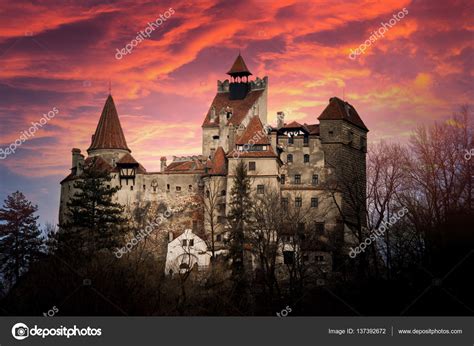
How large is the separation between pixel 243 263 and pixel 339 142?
40.0 ft

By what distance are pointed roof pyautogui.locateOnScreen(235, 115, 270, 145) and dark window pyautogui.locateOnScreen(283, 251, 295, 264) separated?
8438mm

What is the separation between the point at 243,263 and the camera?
→ 34781 mm

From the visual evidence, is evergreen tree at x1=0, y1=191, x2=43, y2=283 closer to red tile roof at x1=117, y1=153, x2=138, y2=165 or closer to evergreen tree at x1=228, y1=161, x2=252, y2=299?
evergreen tree at x1=228, y1=161, x2=252, y2=299

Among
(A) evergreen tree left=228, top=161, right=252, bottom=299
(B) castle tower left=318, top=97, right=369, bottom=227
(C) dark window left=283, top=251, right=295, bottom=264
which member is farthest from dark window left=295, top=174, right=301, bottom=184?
(C) dark window left=283, top=251, right=295, bottom=264

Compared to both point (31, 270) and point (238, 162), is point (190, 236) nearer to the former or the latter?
point (238, 162)

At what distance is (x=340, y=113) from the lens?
146 ft

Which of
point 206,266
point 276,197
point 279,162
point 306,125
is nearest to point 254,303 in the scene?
point 206,266

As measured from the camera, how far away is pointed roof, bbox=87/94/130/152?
48500mm

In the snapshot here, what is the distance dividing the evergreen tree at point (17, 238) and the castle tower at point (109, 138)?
13849 mm

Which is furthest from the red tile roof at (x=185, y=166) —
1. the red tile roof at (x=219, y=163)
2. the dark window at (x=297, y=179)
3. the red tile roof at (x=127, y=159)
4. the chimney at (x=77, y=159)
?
the dark window at (x=297, y=179)

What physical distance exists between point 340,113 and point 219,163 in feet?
24.6

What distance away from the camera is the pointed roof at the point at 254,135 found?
42438 mm

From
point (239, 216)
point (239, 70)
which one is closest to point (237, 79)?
point (239, 70)

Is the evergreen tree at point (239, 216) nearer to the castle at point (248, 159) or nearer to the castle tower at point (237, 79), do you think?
the castle at point (248, 159)
